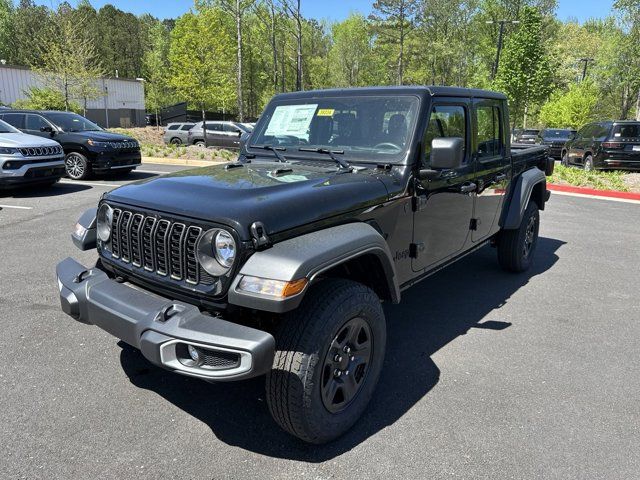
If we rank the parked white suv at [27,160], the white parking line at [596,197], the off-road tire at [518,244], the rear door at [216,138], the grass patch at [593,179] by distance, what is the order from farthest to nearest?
1. the rear door at [216,138]
2. the grass patch at [593,179]
3. the white parking line at [596,197]
4. the parked white suv at [27,160]
5. the off-road tire at [518,244]

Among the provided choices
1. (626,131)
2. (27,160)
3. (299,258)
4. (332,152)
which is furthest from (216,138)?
(299,258)

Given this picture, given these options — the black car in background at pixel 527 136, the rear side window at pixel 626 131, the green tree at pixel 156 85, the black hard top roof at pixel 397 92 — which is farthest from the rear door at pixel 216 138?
the green tree at pixel 156 85

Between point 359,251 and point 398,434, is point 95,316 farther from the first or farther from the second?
point 398,434

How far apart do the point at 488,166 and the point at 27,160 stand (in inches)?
344

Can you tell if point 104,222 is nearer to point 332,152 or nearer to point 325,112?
point 332,152

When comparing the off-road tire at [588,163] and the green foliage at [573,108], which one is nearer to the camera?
the off-road tire at [588,163]

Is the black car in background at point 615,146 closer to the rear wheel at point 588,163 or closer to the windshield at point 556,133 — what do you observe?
the rear wheel at point 588,163

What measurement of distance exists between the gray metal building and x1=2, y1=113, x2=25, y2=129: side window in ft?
85.5

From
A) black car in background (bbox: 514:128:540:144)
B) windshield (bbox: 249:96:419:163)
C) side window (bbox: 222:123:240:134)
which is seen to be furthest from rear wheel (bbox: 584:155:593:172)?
side window (bbox: 222:123:240:134)

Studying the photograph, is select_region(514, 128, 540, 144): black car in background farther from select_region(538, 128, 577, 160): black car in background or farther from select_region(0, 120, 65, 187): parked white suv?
select_region(0, 120, 65, 187): parked white suv

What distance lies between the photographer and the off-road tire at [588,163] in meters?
14.8

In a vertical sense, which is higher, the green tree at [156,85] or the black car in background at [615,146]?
the green tree at [156,85]

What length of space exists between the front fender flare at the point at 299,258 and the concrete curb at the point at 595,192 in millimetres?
10708

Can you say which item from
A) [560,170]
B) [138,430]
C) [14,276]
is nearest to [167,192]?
[138,430]
